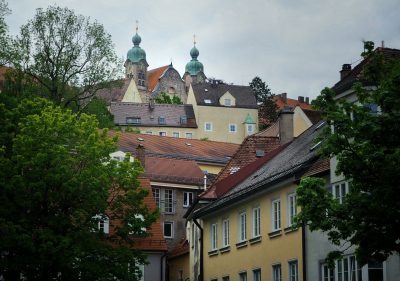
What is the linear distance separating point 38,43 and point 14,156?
29767 mm

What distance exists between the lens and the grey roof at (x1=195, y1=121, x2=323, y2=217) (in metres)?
39.9

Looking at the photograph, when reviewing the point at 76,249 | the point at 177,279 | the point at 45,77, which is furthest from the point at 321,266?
the point at 45,77

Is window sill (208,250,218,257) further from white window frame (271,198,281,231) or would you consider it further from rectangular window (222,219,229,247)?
white window frame (271,198,281,231)

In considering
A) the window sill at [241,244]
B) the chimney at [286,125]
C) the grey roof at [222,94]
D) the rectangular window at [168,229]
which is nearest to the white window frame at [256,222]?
the window sill at [241,244]

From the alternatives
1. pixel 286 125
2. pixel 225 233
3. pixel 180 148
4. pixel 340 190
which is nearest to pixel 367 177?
pixel 340 190

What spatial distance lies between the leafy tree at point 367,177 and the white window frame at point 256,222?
18.3 metres

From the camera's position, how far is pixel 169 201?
86.1 meters

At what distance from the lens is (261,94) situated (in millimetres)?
163375

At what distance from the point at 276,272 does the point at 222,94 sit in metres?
112

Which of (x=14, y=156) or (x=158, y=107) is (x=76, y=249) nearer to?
(x=14, y=156)

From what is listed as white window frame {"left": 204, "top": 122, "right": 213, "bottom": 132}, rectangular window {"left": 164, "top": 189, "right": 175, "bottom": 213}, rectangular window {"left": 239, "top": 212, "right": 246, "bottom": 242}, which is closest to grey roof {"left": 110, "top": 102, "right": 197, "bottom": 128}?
white window frame {"left": 204, "top": 122, "right": 213, "bottom": 132}

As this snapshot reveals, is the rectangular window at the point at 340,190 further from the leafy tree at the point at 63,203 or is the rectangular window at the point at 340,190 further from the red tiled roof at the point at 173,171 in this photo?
the red tiled roof at the point at 173,171

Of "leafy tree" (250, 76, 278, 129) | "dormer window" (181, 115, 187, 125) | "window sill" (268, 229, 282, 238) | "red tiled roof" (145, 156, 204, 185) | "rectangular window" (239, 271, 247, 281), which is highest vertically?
"leafy tree" (250, 76, 278, 129)

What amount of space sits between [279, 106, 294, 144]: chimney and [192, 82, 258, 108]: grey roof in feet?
314
